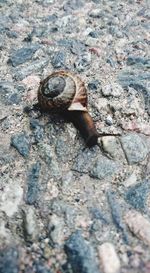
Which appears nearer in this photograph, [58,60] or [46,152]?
[46,152]

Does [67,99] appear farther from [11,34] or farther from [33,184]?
[11,34]

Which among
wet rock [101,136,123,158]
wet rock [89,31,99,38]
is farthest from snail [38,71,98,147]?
wet rock [89,31,99,38]

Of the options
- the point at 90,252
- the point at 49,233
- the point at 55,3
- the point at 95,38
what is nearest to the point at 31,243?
the point at 49,233

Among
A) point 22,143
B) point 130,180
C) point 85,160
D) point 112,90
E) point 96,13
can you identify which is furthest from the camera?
point 96,13

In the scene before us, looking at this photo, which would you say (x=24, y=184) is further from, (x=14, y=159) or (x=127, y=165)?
(x=127, y=165)

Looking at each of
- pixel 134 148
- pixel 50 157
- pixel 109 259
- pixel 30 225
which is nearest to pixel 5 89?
pixel 50 157

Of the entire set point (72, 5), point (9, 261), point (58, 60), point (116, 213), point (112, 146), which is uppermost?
point (72, 5)

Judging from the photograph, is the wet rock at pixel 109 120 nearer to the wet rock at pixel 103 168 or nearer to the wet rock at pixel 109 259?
the wet rock at pixel 103 168

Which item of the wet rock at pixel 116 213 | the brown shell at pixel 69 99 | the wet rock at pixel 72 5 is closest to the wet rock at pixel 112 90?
the brown shell at pixel 69 99
